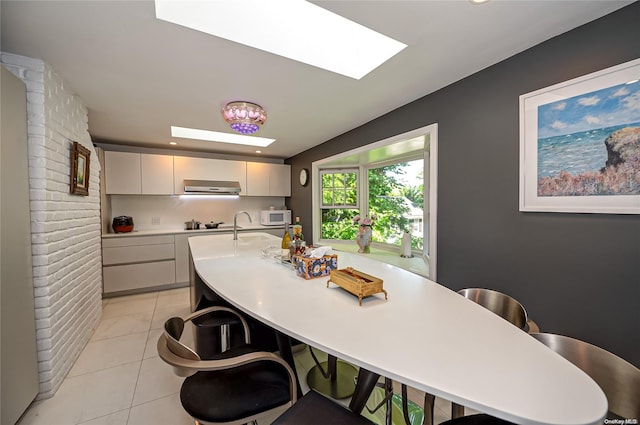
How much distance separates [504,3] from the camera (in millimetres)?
1212

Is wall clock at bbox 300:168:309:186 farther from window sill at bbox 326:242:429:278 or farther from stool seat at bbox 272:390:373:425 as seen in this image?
stool seat at bbox 272:390:373:425

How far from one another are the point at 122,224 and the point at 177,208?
868 millimetres

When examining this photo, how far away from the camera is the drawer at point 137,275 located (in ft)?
11.3

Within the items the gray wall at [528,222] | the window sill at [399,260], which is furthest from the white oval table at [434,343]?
the window sill at [399,260]

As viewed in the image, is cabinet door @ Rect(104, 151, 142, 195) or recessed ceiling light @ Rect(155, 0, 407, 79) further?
cabinet door @ Rect(104, 151, 142, 195)

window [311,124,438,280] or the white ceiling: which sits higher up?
the white ceiling

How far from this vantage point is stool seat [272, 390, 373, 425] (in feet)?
2.62

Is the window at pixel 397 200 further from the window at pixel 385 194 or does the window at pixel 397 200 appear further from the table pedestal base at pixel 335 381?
the table pedestal base at pixel 335 381

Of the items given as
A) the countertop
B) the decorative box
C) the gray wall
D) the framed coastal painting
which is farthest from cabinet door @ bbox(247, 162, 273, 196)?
the framed coastal painting

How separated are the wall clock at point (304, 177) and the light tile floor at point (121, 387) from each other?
2835 mm

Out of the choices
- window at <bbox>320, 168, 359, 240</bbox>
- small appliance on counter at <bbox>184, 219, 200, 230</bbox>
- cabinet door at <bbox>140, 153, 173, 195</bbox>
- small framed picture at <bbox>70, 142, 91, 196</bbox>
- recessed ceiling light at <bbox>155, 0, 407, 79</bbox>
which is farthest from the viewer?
small appliance on counter at <bbox>184, 219, 200, 230</bbox>

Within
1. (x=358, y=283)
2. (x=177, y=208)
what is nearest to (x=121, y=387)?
(x=358, y=283)

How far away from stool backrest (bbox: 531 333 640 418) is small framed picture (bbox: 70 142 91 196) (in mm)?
3265

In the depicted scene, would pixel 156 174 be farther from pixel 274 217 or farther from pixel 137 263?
pixel 274 217
